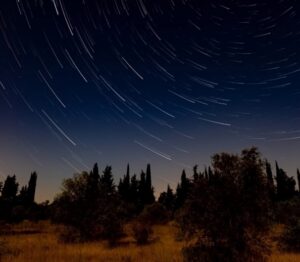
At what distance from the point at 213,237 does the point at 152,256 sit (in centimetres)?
471

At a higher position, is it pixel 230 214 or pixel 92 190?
pixel 92 190

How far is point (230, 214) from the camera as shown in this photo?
12.7 metres

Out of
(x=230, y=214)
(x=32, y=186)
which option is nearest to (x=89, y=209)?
(x=230, y=214)

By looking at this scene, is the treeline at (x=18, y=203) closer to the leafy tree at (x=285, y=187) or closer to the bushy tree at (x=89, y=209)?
the bushy tree at (x=89, y=209)

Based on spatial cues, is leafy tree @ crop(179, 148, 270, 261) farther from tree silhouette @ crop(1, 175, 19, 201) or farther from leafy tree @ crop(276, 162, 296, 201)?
tree silhouette @ crop(1, 175, 19, 201)

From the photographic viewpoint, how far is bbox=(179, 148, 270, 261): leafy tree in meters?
12.7

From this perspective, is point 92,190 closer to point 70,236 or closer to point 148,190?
point 70,236

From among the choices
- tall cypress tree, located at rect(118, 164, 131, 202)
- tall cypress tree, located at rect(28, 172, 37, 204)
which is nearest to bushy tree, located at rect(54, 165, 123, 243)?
tall cypress tree, located at rect(118, 164, 131, 202)

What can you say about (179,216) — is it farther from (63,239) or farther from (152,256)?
(63,239)

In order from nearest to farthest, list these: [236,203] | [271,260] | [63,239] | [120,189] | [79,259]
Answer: [236,203], [271,260], [79,259], [63,239], [120,189]

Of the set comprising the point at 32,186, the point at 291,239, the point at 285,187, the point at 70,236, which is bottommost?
the point at 291,239

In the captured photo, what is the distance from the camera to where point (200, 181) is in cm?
1315

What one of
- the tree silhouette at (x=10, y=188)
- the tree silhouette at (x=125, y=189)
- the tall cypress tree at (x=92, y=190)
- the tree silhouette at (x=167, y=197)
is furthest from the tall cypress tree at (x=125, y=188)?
the tall cypress tree at (x=92, y=190)

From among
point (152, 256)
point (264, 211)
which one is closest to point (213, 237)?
point (264, 211)
